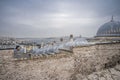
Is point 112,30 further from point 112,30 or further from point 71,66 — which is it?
point 71,66

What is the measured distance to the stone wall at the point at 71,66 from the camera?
471cm

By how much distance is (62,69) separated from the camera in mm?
6281

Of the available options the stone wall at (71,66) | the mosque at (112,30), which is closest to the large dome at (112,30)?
the mosque at (112,30)

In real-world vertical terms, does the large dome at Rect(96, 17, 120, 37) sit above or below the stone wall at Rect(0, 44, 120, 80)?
above

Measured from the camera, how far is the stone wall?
4715mm

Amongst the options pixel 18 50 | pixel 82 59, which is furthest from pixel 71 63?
pixel 18 50

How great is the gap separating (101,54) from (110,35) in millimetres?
20049

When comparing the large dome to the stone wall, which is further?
the large dome

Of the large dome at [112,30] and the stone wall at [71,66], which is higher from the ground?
the large dome at [112,30]

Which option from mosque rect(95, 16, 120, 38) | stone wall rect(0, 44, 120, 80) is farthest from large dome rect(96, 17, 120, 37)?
stone wall rect(0, 44, 120, 80)

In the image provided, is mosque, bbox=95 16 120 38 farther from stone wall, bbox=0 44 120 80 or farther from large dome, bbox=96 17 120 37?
stone wall, bbox=0 44 120 80

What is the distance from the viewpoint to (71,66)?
6.80 metres

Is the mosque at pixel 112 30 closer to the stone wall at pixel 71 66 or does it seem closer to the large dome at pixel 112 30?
the large dome at pixel 112 30

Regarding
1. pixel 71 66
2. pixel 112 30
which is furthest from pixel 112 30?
pixel 71 66
